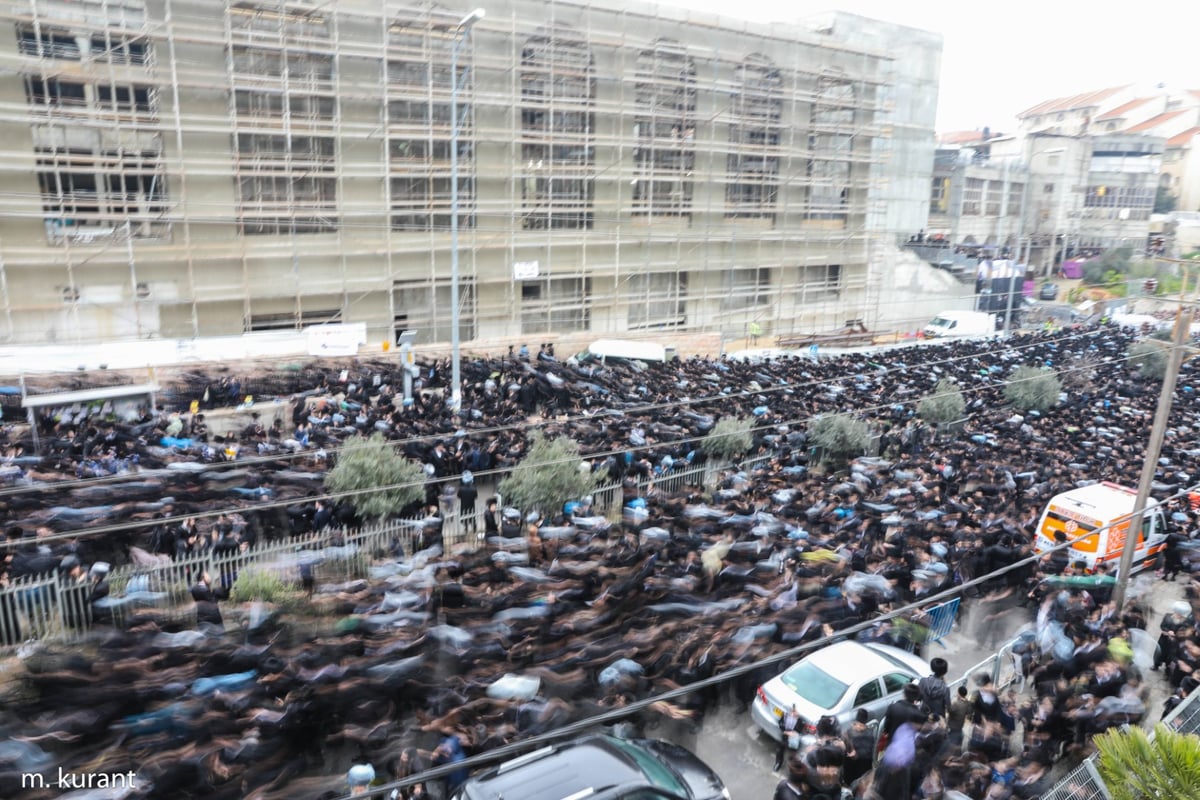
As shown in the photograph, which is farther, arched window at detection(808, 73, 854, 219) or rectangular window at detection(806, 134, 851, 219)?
Answer: rectangular window at detection(806, 134, 851, 219)

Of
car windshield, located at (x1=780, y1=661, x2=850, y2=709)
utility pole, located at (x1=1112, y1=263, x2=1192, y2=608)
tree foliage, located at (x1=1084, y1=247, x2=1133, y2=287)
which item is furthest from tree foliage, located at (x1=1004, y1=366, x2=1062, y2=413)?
tree foliage, located at (x1=1084, y1=247, x2=1133, y2=287)

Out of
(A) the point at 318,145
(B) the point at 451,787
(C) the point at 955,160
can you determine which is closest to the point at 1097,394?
(B) the point at 451,787

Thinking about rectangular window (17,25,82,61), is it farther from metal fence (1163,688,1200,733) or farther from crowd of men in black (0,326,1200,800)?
metal fence (1163,688,1200,733)

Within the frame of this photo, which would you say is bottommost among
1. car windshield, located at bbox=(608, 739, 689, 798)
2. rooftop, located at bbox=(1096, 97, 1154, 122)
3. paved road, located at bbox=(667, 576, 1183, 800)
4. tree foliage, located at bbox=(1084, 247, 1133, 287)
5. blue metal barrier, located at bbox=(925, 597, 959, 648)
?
paved road, located at bbox=(667, 576, 1183, 800)

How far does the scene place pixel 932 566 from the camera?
8984 mm

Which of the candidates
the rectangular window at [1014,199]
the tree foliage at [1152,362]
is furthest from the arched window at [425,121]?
the rectangular window at [1014,199]

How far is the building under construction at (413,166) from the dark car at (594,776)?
1395 centimetres

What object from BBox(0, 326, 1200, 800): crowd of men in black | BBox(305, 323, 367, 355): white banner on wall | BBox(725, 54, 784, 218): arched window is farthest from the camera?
BBox(725, 54, 784, 218): arched window

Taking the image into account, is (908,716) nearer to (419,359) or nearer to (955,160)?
(419,359)

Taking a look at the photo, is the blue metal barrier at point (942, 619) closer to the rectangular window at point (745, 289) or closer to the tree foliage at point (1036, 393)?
the tree foliage at point (1036, 393)

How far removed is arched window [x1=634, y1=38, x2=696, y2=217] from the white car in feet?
70.3

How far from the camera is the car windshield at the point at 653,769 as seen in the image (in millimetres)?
5559

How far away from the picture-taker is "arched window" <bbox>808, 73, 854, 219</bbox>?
31.4 m

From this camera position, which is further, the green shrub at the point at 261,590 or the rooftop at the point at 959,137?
the rooftop at the point at 959,137
